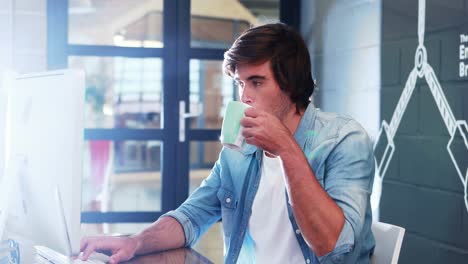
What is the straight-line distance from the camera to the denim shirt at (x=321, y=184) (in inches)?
52.6

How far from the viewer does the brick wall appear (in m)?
1.99

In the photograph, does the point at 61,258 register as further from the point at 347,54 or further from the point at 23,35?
the point at 23,35

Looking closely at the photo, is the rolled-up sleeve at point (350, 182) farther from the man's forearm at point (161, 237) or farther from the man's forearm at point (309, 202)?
the man's forearm at point (161, 237)

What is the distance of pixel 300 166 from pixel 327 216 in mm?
123

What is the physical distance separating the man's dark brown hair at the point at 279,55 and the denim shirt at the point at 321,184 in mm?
75

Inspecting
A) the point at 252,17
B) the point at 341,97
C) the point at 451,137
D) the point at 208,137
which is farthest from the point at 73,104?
the point at 252,17

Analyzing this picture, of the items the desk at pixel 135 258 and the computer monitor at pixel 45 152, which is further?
the desk at pixel 135 258

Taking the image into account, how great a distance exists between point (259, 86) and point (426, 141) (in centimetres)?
90

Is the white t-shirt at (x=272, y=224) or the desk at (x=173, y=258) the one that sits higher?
the white t-shirt at (x=272, y=224)

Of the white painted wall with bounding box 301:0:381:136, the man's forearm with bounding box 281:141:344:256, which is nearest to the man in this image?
the man's forearm with bounding box 281:141:344:256

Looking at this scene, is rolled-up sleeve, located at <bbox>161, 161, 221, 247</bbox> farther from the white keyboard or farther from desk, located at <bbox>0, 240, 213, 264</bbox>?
the white keyboard

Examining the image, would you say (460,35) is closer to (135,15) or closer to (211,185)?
(211,185)

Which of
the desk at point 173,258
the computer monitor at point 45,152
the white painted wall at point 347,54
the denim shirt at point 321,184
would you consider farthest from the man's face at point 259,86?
the white painted wall at point 347,54

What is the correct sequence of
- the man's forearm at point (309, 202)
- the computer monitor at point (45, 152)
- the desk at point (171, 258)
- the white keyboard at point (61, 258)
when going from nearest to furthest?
1. the computer monitor at point (45, 152)
2. the man's forearm at point (309, 202)
3. the white keyboard at point (61, 258)
4. the desk at point (171, 258)
